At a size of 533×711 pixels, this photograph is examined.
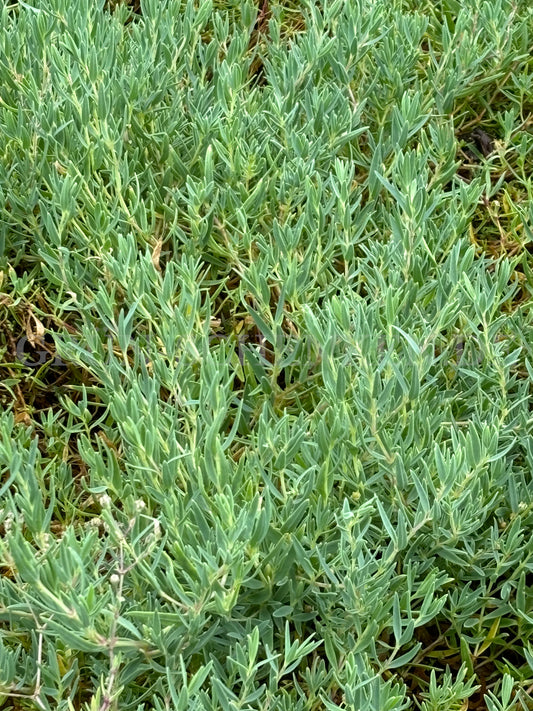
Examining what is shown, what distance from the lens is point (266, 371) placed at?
2.09 metres

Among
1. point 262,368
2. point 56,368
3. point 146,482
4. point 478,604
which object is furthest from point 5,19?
point 478,604

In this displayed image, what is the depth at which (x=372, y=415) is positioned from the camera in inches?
66.3

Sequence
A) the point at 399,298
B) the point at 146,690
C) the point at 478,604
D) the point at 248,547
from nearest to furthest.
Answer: the point at 248,547, the point at 146,690, the point at 478,604, the point at 399,298

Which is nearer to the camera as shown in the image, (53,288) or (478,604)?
(478,604)

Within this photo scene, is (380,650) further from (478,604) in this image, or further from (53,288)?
(53,288)

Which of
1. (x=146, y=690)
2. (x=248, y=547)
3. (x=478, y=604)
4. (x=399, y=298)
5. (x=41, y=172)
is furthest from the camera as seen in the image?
(x=41, y=172)

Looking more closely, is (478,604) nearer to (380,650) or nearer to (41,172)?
(380,650)

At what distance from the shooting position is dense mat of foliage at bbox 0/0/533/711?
1502mm

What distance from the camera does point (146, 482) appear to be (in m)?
1.64

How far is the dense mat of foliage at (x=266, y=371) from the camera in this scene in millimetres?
1502

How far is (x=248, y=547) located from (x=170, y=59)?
1500 millimetres

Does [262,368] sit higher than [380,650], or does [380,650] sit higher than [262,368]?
[262,368]

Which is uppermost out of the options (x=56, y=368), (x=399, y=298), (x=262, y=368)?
(x=399, y=298)

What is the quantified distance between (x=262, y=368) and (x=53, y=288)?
79cm
